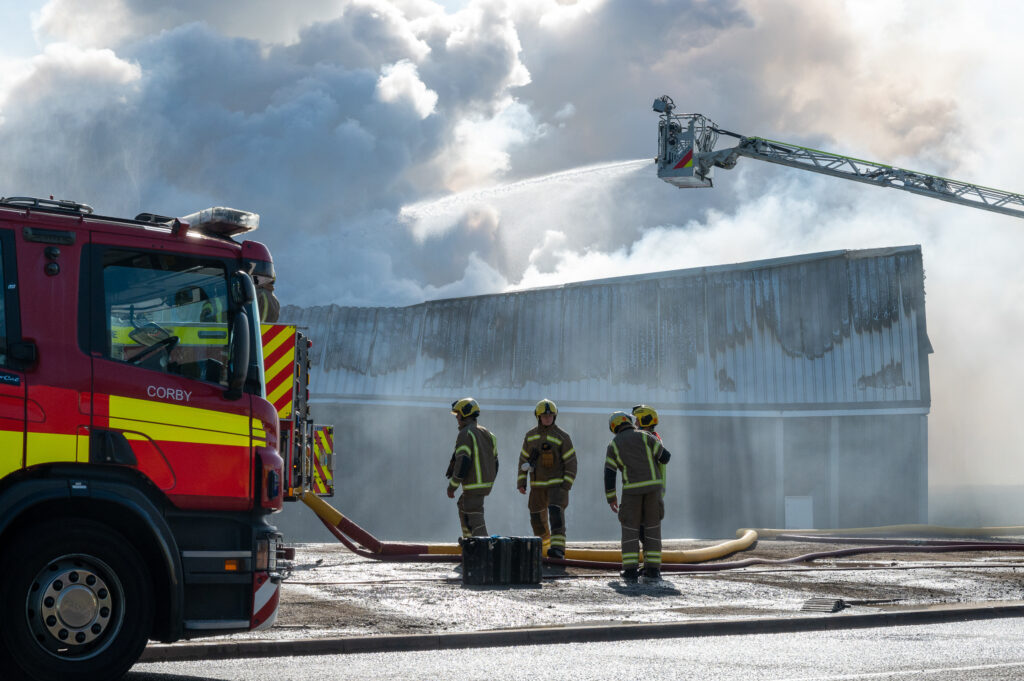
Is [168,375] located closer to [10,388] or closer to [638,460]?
[10,388]

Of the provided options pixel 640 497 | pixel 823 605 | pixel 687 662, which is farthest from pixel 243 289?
pixel 640 497

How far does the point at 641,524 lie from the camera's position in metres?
12.0

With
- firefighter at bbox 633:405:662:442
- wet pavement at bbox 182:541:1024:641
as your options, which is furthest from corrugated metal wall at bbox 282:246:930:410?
firefighter at bbox 633:405:662:442

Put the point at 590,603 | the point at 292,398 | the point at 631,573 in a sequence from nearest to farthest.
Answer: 1. the point at 590,603
2. the point at 292,398
3. the point at 631,573

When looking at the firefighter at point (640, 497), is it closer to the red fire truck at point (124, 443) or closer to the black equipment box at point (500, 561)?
the black equipment box at point (500, 561)

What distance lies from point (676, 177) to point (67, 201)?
23.2 m

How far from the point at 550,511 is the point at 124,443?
7.77 meters

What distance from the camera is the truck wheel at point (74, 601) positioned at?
5.81 metres

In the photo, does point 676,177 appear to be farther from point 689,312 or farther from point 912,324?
point 912,324

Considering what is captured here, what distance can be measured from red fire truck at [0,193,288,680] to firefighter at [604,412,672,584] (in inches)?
231

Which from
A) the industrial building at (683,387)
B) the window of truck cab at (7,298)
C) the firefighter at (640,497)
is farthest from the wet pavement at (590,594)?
the industrial building at (683,387)

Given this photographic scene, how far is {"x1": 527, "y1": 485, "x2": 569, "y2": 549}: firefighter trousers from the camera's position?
521 inches

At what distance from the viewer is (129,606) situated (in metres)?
6.07

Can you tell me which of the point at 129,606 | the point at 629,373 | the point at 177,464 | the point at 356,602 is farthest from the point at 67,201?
the point at 629,373
